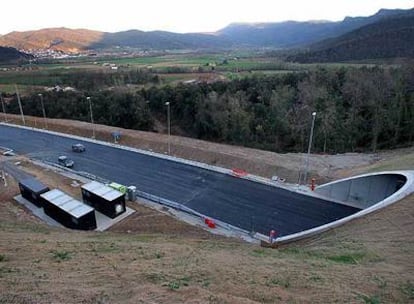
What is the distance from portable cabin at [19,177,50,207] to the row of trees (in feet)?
92.2

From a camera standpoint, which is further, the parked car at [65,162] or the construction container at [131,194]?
the parked car at [65,162]

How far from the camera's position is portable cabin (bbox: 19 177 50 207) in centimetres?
2700

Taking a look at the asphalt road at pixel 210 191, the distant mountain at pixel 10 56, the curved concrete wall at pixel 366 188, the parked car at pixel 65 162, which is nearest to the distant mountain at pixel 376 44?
the curved concrete wall at pixel 366 188

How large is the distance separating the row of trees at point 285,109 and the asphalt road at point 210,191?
53.4 ft

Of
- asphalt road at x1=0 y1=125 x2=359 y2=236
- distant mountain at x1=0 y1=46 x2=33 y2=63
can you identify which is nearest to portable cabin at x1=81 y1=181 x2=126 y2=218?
asphalt road at x1=0 y1=125 x2=359 y2=236

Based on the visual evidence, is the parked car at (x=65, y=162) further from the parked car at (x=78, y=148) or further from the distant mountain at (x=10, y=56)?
the distant mountain at (x=10, y=56)

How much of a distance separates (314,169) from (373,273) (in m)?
18.9

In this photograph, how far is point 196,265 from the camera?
42.8 feet

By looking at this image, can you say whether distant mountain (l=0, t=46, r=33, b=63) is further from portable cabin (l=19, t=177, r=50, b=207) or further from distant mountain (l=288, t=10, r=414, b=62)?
portable cabin (l=19, t=177, r=50, b=207)

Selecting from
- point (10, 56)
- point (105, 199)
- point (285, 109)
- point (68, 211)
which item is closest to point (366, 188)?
point (105, 199)

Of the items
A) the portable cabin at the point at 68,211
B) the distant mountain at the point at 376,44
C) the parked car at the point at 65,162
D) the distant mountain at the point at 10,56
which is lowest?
the parked car at the point at 65,162

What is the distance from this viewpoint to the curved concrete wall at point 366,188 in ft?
80.6

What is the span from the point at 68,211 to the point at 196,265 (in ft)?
48.5

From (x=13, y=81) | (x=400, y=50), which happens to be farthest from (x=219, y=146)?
(x=13, y=81)
